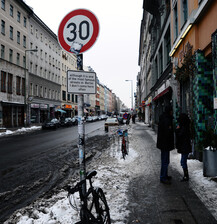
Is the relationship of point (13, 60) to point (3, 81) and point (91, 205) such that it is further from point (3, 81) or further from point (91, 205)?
point (91, 205)

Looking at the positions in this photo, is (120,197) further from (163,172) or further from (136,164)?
(136,164)

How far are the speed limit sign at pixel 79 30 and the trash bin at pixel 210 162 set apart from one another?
13.9 ft

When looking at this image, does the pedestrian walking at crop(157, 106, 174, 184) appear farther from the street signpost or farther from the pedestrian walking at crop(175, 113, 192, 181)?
the street signpost

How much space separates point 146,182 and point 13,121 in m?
30.5

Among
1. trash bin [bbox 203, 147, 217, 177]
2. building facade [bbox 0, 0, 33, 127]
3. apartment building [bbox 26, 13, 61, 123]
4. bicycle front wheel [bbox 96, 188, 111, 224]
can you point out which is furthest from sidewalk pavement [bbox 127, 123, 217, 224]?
apartment building [bbox 26, 13, 61, 123]

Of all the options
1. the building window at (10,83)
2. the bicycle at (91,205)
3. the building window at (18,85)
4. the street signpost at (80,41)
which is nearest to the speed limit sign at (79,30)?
the street signpost at (80,41)

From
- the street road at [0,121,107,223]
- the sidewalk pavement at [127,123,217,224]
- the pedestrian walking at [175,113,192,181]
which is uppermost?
the pedestrian walking at [175,113,192,181]

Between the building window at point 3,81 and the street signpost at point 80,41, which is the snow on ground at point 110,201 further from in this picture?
the building window at point 3,81

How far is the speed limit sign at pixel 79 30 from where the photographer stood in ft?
11.6

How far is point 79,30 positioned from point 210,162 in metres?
4.59

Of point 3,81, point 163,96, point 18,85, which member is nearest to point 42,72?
point 18,85

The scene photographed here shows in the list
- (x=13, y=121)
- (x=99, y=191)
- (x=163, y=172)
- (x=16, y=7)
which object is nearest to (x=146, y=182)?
(x=163, y=172)

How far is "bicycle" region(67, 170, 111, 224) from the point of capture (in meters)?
2.59

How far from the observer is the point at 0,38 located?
99.7ft
